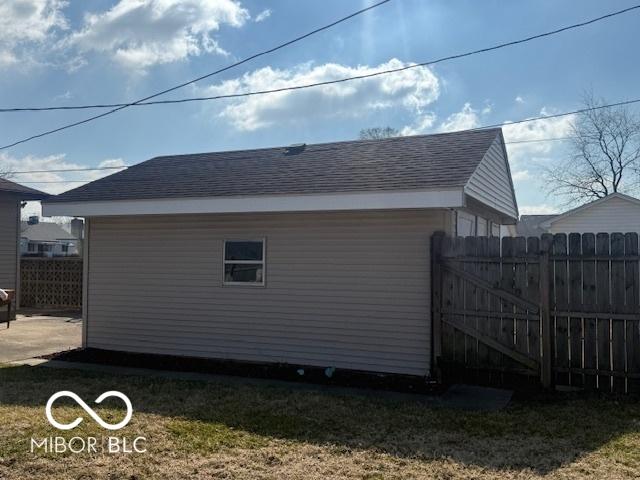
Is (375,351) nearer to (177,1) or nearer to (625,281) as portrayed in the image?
(625,281)

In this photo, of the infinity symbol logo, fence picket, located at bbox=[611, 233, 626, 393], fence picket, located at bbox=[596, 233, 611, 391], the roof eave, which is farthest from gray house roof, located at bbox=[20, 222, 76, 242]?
fence picket, located at bbox=[611, 233, 626, 393]

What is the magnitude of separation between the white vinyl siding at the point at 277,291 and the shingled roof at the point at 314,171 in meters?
0.52

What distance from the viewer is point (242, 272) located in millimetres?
9211

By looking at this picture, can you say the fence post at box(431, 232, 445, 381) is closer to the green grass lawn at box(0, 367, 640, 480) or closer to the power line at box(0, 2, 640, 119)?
the green grass lawn at box(0, 367, 640, 480)

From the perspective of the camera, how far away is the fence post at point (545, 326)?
6930 mm

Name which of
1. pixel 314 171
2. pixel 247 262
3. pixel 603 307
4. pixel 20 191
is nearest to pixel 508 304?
pixel 603 307

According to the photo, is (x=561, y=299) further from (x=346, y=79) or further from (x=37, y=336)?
(x=37, y=336)

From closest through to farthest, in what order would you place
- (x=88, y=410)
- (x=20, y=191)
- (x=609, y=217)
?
(x=88, y=410)
(x=20, y=191)
(x=609, y=217)

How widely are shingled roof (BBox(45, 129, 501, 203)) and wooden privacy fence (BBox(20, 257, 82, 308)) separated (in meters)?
7.41

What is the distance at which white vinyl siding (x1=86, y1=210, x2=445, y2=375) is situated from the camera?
8.09 m

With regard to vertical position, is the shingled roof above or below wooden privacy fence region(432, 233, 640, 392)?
above

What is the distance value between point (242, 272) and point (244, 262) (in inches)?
6.8

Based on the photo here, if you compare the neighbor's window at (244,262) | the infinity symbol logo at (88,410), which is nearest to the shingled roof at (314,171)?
the neighbor's window at (244,262)

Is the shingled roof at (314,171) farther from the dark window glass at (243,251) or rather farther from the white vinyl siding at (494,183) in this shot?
the dark window glass at (243,251)
